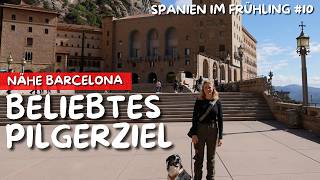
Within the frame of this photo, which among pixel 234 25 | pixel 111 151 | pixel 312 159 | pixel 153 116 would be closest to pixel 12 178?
pixel 111 151

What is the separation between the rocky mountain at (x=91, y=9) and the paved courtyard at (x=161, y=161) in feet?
312

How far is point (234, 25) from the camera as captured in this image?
6862cm

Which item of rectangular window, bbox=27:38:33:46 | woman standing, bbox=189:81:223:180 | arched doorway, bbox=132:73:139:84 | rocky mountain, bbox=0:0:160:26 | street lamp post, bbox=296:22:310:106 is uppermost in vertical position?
rocky mountain, bbox=0:0:160:26

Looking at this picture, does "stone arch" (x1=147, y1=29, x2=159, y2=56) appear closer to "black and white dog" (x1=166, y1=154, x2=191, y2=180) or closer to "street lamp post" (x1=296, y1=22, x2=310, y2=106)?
"street lamp post" (x1=296, y1=22, x2=310, y2=106)

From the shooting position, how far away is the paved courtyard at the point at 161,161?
6.39 m

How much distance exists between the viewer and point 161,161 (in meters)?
7.68

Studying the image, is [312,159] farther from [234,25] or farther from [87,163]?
[234,25]

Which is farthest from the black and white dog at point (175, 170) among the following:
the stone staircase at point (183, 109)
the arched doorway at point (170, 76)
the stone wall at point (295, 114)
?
the arched doorway at point (170, 76)

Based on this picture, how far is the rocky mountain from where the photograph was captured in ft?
329

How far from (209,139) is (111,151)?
4555mm

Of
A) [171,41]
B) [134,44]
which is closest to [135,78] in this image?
[134,44]

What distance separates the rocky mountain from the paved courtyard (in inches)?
3746

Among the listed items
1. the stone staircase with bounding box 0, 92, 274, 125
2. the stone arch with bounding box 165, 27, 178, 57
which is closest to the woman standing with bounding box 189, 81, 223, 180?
the stone staircase with bounding box 0, 92, 274, 125

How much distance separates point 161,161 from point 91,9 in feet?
363
